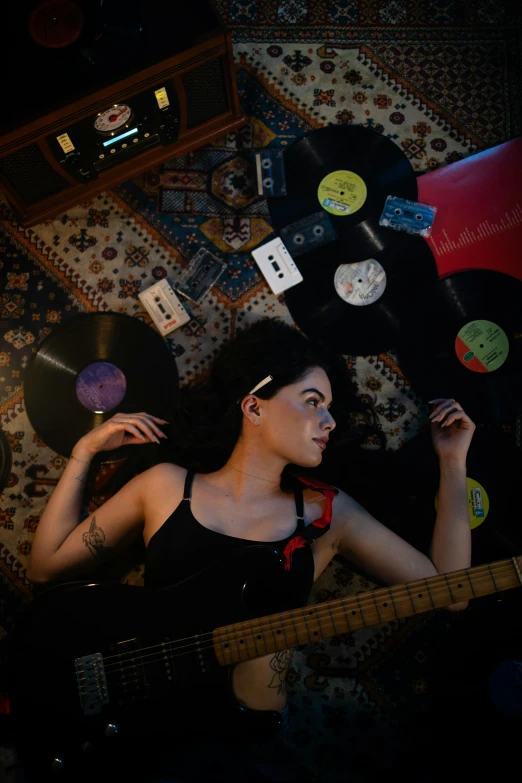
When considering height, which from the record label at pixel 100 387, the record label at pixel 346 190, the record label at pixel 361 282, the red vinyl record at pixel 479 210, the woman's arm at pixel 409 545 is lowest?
the woman's arm at pixel 409 545

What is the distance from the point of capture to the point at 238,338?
2340mm

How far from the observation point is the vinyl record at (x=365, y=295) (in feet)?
7.77

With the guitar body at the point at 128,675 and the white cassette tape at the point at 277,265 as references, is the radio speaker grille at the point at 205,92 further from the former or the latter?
the guitar body at the point at 128,675

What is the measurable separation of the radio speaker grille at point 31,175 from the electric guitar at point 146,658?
5.20 ft

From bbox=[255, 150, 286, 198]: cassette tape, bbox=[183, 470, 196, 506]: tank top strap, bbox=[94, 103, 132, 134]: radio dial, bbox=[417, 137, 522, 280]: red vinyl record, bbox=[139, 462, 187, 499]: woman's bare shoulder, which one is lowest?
bbox=[183, 470, 196, 506]: tank top strap

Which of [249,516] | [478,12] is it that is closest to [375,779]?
[249,516]

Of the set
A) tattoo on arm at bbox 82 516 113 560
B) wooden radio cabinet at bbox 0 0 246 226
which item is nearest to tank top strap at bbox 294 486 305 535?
tattoo on arm at bbox 82 516 113 560

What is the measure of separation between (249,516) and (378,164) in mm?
1587

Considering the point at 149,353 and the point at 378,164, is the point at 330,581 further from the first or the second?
the point at 378,164

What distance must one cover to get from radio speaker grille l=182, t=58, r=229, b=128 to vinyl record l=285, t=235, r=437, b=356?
74cm

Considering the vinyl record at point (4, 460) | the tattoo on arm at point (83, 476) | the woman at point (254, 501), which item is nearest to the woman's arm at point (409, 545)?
the woman at point (254, 501)

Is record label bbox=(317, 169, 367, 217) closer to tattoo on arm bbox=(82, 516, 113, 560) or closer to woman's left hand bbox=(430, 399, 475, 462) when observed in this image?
woman's left hand bbox=(430, 399, 475, 462)

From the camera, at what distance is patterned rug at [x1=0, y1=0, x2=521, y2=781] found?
229cm

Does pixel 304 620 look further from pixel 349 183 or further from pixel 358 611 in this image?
pixel 349 183
